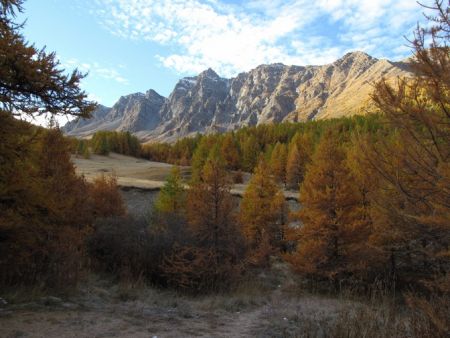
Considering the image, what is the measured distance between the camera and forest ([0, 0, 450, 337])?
14.4 ft

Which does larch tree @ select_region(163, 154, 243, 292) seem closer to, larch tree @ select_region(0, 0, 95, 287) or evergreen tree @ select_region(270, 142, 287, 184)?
larch tree @ select_region(0, 0, 95, 287)

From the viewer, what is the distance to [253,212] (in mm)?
24797

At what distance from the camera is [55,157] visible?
15922mm

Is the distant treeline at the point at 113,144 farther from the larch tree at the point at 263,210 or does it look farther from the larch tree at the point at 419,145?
the larch tree at the point at 419,145

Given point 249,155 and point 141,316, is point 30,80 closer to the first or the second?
point 141,316

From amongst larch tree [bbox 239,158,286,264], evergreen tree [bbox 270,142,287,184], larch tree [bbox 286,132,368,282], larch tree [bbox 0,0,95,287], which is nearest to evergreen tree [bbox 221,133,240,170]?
evergreen tree [bbox 270,142,287,184]

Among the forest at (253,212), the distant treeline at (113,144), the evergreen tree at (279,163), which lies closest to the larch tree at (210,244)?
the forest at (253,212)

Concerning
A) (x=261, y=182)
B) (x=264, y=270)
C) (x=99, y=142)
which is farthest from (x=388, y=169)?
(x=99, y=142)

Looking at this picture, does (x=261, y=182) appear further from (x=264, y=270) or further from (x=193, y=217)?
(x=193, y=217)

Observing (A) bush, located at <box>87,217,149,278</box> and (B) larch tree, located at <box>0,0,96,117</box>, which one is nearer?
(B) larch tree, located at <box>0,0,96,117</box>

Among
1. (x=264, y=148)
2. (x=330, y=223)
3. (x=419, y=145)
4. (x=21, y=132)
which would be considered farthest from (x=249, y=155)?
(x=419, y=145)

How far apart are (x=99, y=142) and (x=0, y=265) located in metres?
95.2

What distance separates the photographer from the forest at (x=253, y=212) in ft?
14.4

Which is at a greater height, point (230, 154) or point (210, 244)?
point (230, 154)
